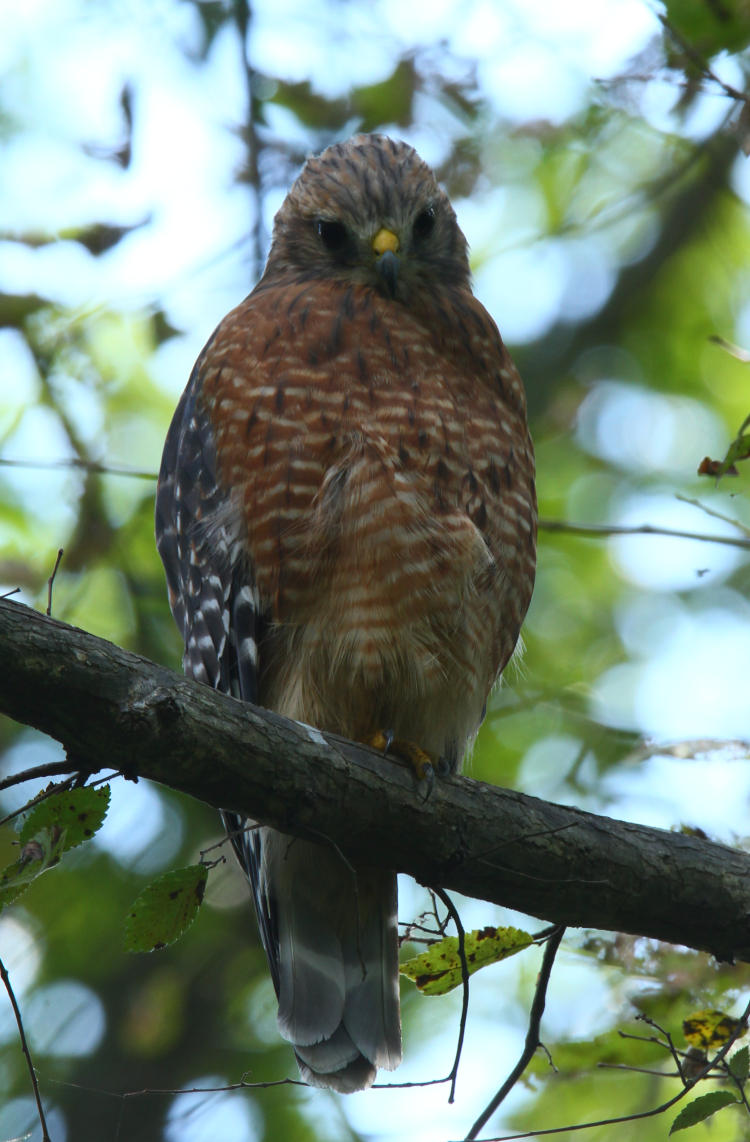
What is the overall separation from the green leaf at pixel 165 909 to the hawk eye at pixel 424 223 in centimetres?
250

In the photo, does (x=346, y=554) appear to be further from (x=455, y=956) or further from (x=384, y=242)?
(x=384, y=242)

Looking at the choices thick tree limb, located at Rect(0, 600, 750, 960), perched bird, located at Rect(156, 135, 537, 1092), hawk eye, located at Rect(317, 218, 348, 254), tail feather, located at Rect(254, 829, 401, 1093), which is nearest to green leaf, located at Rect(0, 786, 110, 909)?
thick tree limb, located at Rect(0, 600, 750, 960)

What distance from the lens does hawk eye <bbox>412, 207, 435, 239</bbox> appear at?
414cm

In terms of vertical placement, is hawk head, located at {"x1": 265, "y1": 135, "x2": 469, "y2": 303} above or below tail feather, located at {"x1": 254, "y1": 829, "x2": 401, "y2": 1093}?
above

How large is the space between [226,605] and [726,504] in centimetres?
363

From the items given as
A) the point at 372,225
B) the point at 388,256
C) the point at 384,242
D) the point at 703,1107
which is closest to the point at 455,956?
the point at 703,1107

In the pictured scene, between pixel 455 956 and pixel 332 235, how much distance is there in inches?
97.4

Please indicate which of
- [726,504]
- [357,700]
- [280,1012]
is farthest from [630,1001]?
[726,504]

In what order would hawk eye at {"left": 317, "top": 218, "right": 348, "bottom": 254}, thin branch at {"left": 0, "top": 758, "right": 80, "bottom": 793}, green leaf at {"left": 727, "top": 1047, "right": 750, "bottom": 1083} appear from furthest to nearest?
hawk eye at {"left": 317, "top": 218, "right": 348, "bottom": 254} < green leaf at {"left": 727, "top": 1047, "right": 750, "bottom": 1083} < thin branch at {"left": 0, "top": 758, "right": 80, "bottom": 793}

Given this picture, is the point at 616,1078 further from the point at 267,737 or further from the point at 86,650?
the point at 86,650

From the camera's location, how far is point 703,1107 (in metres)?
2.39

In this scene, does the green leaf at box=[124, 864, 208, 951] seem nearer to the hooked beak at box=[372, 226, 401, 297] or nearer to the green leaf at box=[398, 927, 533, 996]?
the green leaf at box=[398, 927, 533, 996]

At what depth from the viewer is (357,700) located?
3.34m

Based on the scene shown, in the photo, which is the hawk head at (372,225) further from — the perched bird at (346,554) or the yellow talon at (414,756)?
the yellow talon at (414,756)
